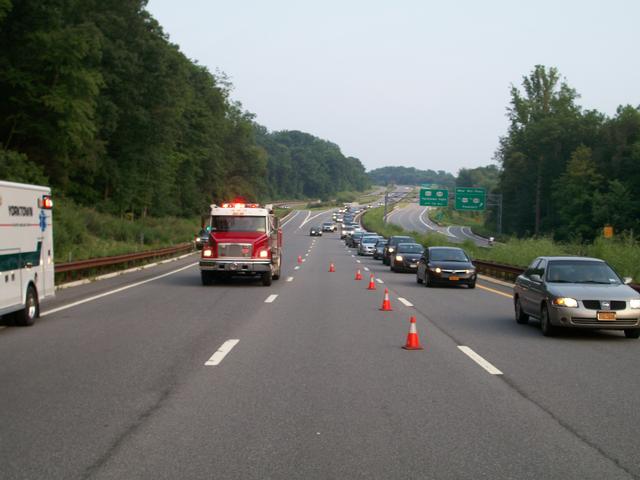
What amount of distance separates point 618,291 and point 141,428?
984 centimetres

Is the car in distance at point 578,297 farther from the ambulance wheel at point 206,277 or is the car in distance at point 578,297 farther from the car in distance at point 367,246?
the car in distance at point 367,246

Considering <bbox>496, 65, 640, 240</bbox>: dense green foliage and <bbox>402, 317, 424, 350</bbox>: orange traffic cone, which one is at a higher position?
<bbox>496, 65, 640, 240</bbox>: dense green foliage

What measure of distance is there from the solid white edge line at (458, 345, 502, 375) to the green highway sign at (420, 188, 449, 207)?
58313mm

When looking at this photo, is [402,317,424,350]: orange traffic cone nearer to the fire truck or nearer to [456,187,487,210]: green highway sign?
the fire truck

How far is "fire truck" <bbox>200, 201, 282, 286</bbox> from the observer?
25844 mm

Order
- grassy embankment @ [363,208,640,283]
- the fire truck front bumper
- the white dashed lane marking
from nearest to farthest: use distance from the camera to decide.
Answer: the white dashed lane marking
the fire truck front bumper
grassy embankment @ [363,208,640,283]

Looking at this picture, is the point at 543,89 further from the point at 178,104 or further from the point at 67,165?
the point at 67,165

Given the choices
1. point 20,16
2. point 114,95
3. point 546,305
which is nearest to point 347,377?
point 546,305

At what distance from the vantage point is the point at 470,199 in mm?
66062

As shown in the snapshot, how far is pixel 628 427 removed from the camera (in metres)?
7.46

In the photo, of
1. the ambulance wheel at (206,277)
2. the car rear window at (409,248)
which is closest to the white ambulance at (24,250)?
the ambulance wheel at (206,277)

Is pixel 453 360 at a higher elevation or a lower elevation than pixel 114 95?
lower

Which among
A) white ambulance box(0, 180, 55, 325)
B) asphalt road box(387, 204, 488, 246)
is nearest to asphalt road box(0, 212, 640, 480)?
white ambulance box(0, 180, 55, 325)

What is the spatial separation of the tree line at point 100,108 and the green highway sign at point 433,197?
2260 cm
